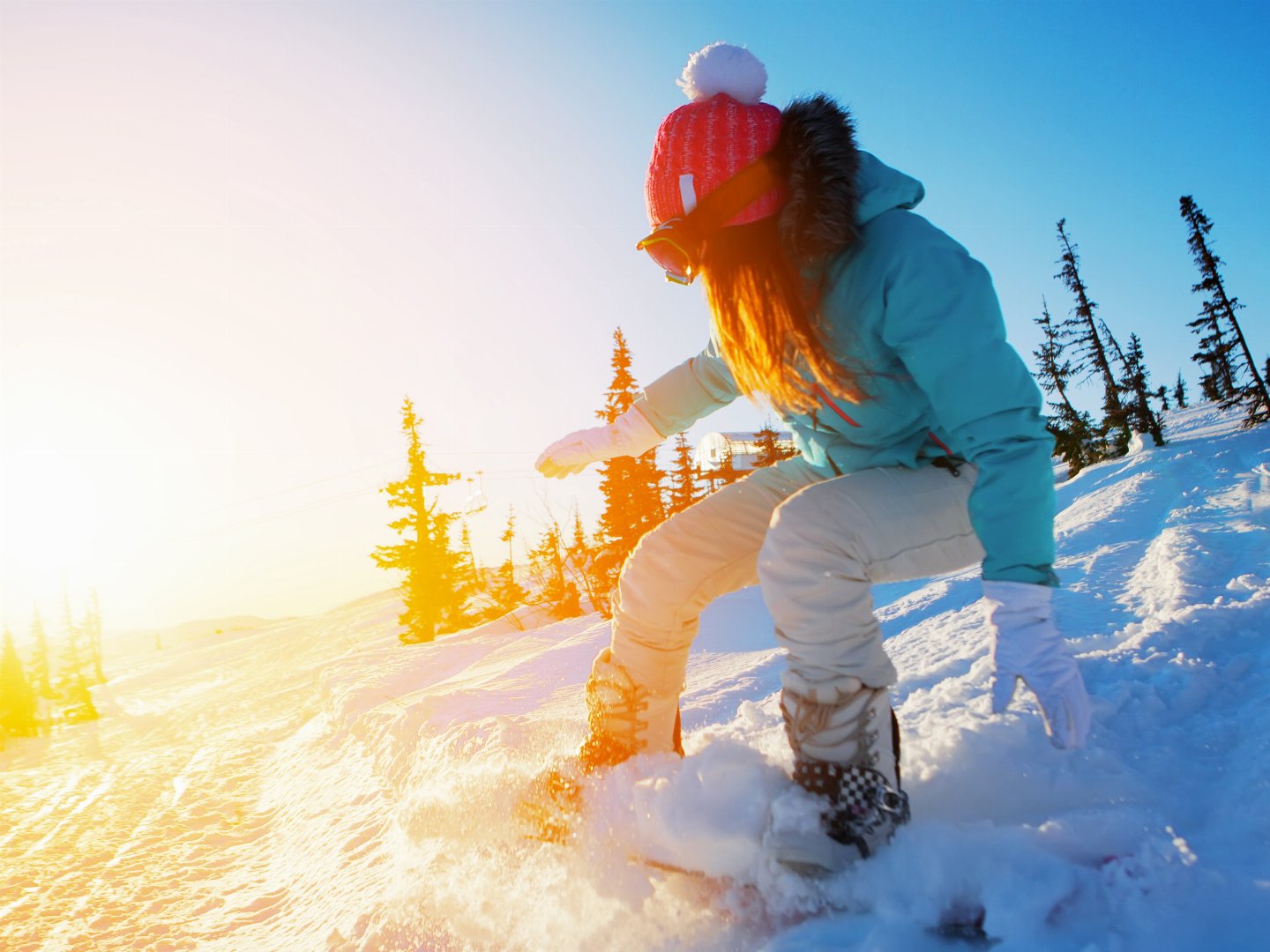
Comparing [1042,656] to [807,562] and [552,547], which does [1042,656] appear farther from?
[552,547]

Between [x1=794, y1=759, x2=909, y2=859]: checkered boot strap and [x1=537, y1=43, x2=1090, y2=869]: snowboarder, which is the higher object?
[x1=537, y1=43, x2=1090, y2=869]: snowboarder

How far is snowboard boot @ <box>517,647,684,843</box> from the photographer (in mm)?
1767

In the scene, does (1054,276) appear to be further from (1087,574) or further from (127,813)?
(127,813)

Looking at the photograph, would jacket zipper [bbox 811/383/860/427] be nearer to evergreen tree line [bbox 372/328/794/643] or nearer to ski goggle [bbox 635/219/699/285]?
ski goggle [bbox 635/219/699/285]

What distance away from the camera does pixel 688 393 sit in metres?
2.48

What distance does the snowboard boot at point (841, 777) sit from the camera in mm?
1289

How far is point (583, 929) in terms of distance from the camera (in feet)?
4.43


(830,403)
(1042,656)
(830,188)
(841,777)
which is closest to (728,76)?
(830,188)

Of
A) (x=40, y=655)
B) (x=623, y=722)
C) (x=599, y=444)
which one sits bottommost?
(x=623, y=722)

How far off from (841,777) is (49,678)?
5267cm

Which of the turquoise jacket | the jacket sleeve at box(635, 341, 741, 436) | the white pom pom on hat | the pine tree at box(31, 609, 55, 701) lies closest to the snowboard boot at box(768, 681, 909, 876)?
the turquoise jacket

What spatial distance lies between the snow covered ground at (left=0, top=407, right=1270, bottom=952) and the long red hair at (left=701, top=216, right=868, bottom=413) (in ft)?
3.05

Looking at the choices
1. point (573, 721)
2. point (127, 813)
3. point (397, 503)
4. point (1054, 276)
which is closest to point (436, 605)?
point (397, 503)

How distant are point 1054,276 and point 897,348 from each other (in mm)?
30129
